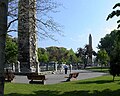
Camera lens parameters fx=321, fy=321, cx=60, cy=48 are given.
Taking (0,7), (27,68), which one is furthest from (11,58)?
(0,7)

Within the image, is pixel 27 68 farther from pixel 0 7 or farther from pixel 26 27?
pixel 0 7

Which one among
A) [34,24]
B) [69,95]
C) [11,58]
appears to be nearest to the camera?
[34,24]

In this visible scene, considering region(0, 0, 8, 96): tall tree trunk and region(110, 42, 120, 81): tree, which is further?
region(110, 42, 120, 81): tree

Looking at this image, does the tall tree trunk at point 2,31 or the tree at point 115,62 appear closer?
→ the tall tree trunk at point 2,31

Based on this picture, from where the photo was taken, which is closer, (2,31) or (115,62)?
(2,31)

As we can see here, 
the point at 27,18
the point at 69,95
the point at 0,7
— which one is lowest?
the point at 69,95

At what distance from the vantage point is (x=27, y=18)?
11688 mm

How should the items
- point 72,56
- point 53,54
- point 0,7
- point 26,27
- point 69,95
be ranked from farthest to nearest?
point 72,56 → point 53,54 → point 69,95 → point 26,27 → point 0,7

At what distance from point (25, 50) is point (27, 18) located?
2855 centimetres

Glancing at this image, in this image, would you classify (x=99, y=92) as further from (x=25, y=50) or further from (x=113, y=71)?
(x=25, y=50)

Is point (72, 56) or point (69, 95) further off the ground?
point (72, 56)

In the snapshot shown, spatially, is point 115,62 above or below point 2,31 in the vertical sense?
above

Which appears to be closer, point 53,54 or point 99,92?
point 99,92

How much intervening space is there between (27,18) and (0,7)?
562 cm
